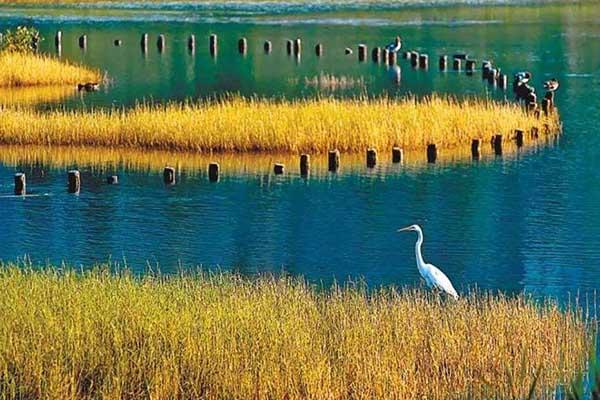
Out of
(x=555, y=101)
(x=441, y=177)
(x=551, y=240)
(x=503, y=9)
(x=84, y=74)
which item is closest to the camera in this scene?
(x=551, y=240)

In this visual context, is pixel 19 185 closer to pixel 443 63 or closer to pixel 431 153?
pixel 431 153

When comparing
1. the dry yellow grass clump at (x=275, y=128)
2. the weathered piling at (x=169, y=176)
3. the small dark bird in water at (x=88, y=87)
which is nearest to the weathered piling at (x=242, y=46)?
the small dark bird in water at (x=88, y=87)

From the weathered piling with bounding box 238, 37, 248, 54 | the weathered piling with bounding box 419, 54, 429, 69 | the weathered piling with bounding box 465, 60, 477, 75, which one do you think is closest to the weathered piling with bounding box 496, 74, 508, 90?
the weathered piling with bounding box 465, 60, 477, 75

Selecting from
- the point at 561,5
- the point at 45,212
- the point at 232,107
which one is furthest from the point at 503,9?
the point at 45,212

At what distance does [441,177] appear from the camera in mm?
27859

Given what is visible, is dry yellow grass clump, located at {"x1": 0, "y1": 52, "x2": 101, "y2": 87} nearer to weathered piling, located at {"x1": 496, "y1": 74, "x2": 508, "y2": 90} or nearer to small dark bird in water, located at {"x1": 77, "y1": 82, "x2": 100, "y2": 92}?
small dark bird in water, located at {"x1": 77, "y1": 82, "x2": 100, "y2": 92}

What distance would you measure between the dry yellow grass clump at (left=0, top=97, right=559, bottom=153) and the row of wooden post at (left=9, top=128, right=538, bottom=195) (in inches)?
29.3

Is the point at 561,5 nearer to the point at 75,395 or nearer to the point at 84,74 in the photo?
the point at 84,74

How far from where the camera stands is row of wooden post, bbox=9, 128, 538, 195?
26.6 m

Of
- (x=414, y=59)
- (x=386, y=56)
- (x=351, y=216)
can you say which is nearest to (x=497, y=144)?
(x=351, y=216)

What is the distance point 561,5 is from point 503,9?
445 centimetres

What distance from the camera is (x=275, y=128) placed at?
30.1m

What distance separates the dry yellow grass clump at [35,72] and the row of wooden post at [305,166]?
15.6 meters

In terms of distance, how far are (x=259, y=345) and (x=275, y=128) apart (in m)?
17.0
